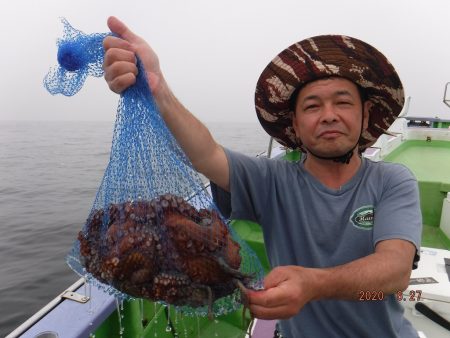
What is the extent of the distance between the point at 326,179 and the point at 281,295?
1.10 m

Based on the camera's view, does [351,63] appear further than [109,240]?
Yes

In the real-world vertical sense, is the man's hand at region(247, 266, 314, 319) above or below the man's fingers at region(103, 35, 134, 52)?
below

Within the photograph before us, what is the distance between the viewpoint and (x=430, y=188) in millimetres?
5656

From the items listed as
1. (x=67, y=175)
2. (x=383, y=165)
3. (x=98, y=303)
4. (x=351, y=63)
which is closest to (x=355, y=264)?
(x=383, y=165)

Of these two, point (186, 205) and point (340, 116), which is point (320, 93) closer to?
point (340, 116)

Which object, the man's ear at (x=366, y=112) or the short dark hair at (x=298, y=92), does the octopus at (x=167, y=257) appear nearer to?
the short dark hair at (x=298, y=92)

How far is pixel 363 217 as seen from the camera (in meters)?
1.87

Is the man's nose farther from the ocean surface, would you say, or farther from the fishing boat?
the ocean surface

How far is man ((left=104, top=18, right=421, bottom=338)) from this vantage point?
1812mm

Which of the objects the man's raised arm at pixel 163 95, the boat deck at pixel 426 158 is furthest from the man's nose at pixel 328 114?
the boat deck at pixel 426 158

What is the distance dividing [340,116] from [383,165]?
483 mm

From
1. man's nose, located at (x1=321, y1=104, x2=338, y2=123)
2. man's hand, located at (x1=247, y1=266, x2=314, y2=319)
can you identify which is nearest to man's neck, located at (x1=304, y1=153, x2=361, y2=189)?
man's nose, located at (x1=321, y1=104, x2=338, y2=123)

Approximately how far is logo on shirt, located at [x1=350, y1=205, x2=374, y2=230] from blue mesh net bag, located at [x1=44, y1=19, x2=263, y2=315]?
734mm

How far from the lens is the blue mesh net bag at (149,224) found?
4.08 ft
